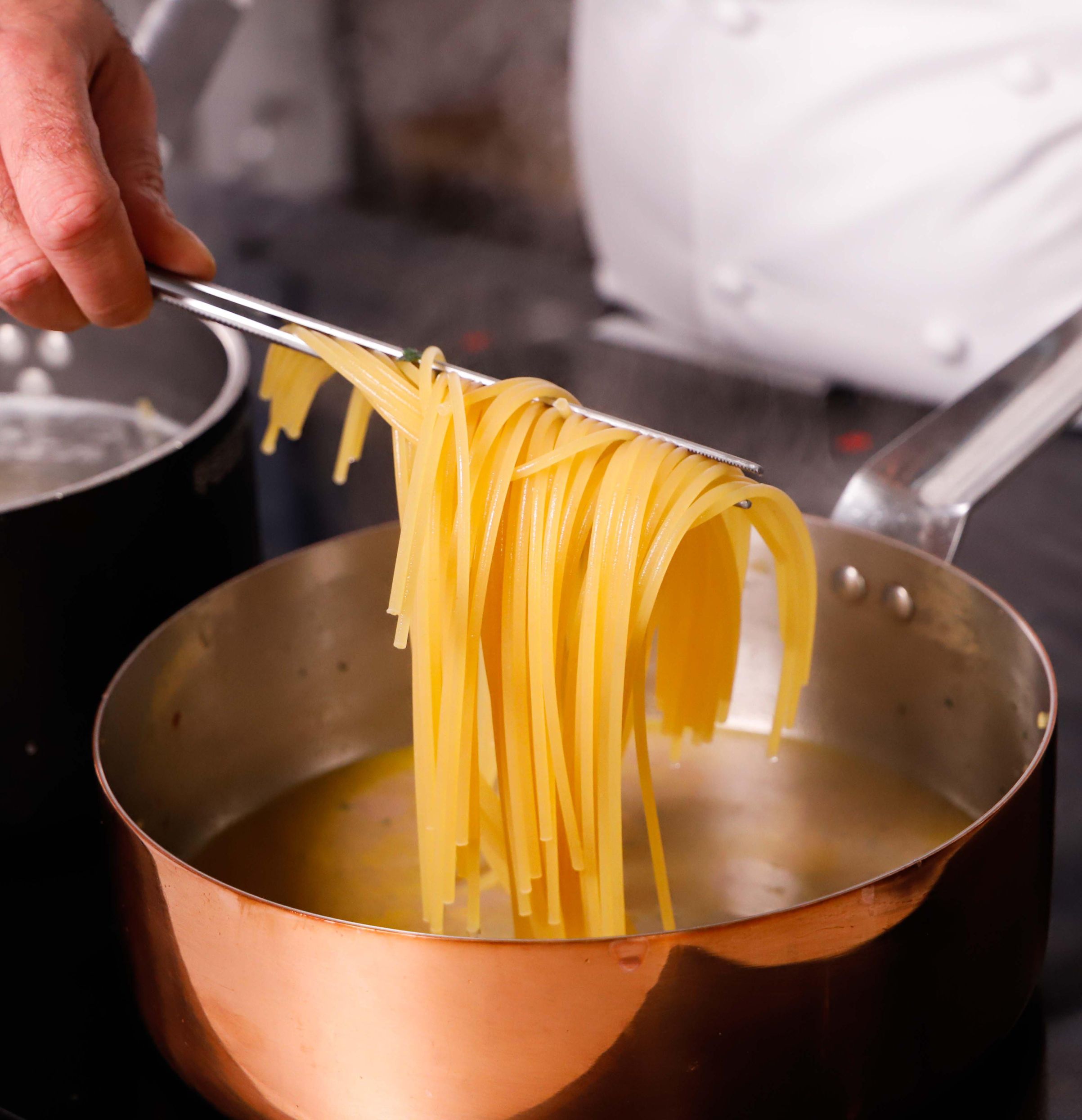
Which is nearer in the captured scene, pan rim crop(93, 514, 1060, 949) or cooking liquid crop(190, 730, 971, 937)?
pan rim crop(93, 514, 1060, 949)

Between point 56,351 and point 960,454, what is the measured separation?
3.15 feet

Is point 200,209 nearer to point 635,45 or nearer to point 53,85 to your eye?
point 635,45

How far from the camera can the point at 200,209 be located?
2496 mm

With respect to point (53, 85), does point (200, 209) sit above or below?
below

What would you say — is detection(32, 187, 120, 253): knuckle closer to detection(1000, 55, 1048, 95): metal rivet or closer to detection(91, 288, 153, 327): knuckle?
detection(91, 288, 153, 327): knuckle

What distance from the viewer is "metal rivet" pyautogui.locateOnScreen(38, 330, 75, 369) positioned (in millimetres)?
1378

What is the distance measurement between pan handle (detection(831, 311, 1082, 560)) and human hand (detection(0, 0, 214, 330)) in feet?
1.71

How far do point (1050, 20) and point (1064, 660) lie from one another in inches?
32.2

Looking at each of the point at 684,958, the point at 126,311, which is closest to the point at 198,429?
the point at 126,311

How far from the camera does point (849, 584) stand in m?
0.98

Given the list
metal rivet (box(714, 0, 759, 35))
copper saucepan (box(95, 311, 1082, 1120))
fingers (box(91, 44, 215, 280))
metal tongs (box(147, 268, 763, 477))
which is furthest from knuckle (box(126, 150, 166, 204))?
metal rivet (box(714, 0, 759, 35))

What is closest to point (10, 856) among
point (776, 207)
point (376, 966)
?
point (376, 966)

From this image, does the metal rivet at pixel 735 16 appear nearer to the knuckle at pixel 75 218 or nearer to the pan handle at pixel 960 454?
the pan handle at pixel 960 454

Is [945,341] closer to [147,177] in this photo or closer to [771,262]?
[771,262]
